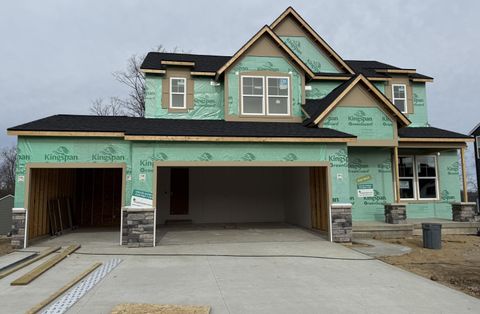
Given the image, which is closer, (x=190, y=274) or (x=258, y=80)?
(x=190, y=274)

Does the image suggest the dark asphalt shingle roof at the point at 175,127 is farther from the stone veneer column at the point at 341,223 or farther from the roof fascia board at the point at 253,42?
the stone veneer column at the point at 341,223

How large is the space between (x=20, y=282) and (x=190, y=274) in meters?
3.26

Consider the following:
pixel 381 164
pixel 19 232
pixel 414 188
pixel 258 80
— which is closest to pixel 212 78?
pixel 258 80

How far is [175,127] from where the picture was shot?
1199cm

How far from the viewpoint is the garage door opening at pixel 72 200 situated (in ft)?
37.7

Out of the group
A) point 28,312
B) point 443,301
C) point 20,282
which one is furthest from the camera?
point 20,282

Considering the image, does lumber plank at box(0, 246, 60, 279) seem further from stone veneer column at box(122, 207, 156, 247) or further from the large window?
the large window

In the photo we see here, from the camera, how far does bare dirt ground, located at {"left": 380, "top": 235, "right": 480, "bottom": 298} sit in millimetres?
7066

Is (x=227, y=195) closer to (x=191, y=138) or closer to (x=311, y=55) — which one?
(x=191, y=138)

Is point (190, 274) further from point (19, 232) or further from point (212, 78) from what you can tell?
point (212, 78)

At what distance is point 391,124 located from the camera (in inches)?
531

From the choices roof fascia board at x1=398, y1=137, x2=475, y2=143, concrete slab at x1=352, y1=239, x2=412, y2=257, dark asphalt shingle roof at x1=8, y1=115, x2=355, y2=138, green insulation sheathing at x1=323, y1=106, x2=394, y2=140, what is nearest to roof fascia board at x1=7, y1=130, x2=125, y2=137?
dark asphalt shingle roof at x1=8, y1=115, x2=355, y2=138

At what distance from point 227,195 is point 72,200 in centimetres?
689

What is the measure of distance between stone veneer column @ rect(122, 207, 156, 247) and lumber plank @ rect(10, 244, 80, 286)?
1.59 meters
